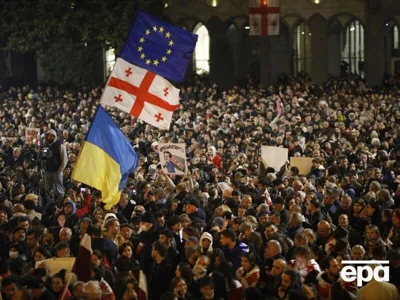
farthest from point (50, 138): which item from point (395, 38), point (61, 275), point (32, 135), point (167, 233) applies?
point (395, 38)

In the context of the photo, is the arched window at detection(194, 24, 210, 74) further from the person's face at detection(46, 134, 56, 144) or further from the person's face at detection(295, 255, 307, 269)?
the person's face at detection(295, 255, 307, 269)

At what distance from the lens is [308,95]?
33688 millimetres

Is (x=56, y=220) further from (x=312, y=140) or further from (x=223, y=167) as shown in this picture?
(x=312, y=140)

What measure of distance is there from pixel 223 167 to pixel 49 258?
31.2 feet

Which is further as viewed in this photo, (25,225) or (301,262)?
(25,225)

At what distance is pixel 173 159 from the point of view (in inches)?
686

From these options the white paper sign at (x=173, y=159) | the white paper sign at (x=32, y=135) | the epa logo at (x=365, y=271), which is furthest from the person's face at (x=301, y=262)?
the white paper sign at (x=32, y=135)

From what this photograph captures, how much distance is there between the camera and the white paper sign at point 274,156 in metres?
19.3

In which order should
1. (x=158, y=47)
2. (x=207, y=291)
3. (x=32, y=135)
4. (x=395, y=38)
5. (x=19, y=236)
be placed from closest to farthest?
(x=207, y=291) → (x=19, y=236) → (x=158, y=47) → (x=32, y=135) → (x=395, y=38)

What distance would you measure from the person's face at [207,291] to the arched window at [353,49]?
121 ft

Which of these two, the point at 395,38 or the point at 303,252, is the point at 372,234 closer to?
the point at 303,252

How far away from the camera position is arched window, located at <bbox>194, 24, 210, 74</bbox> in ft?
Result: 152

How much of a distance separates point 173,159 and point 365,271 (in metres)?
7.81

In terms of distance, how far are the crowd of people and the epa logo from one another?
9 centimetres
